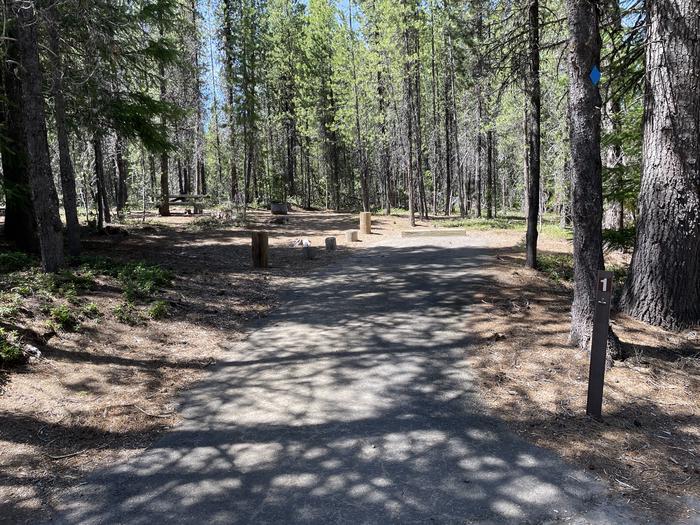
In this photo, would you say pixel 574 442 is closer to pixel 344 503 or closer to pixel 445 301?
pixel 344 503

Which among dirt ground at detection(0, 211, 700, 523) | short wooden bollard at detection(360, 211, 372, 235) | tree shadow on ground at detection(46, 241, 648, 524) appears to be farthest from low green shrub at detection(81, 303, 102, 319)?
short wooden bollard at detection(360, 211, 372, 235)

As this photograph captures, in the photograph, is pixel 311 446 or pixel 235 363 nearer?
pixel 311 446

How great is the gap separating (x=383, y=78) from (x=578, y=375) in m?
23.6

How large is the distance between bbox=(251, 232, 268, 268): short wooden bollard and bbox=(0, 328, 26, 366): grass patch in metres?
6.46

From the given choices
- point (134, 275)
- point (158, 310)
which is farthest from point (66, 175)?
point (158, 310)

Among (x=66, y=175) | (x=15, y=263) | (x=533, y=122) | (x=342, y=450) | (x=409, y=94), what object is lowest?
(x=342, y=450)

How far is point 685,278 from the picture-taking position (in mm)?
6133

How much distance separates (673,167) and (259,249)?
27.4 ft

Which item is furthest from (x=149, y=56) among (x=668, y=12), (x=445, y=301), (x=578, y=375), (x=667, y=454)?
(x=667, y=454)

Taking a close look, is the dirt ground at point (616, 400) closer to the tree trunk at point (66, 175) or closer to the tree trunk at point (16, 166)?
the tree trunk at point (66, 175)

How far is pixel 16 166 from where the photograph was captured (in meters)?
10.4

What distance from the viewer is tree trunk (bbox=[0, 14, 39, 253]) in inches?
399

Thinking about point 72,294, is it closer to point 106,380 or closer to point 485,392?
point 106,380

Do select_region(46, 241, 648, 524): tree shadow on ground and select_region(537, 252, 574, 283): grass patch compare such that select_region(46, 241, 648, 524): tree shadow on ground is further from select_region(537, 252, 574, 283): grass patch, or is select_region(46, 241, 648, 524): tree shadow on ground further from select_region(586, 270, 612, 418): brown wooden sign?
select_region(537, 252, 574, 283): grass patch
